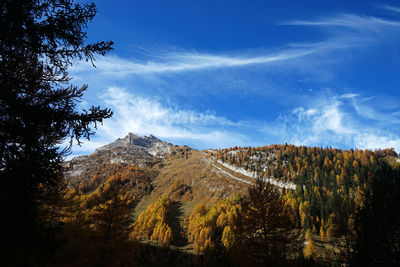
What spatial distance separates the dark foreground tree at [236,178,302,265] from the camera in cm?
1441

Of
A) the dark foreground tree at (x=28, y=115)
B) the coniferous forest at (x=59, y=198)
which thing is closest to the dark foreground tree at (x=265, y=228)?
the coniferous forest at (x=59, y=198)

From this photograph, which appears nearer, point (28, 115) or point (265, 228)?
point (28, 115)

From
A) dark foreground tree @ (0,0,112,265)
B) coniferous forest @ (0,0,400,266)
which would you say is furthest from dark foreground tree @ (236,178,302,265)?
dark foreground tree @ (0,0,112,265)

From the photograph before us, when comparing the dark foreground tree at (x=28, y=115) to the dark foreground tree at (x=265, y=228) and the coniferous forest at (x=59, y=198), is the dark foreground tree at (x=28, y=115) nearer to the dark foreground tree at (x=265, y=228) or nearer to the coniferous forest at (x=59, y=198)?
the coniferous forest at (x=59, y=198)

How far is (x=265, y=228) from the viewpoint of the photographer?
1501 centimetres

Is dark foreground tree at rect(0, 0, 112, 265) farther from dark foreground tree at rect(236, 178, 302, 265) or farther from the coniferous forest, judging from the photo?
dark foreground tree at rect(236, 178, 302, 265)

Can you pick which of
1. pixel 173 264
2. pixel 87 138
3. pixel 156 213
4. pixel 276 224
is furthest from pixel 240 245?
pixel 156 213

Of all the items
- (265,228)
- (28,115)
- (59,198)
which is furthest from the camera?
(59,198)

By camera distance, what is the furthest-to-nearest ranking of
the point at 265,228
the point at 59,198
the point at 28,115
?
1. the point at 59,198
2. the point at 265,228
3. the point at 28,115

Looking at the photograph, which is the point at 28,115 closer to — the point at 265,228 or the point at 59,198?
the point at 265,228

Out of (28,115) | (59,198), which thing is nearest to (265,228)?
(28,115)

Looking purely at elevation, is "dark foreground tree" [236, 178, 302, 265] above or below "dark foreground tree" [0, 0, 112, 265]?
below

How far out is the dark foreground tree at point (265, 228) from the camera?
47.3ft

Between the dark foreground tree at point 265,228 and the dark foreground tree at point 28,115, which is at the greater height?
the dark foreground tree at point 28,115
